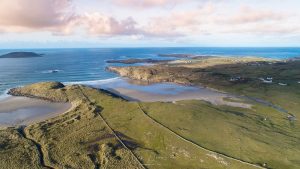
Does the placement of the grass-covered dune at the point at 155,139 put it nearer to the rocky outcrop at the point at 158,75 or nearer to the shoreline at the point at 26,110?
the shoreline at the point at 26,110

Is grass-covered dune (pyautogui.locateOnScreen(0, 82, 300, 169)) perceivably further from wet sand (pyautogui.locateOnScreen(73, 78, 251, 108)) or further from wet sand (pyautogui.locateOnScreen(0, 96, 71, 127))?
wet sand (pyautogui.locateOnScreen(73, 78, 251, 108))

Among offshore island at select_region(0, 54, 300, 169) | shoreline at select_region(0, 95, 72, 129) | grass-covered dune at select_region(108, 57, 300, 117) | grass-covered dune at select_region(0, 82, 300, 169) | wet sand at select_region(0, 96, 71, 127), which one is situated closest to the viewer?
grass-covered dune at select_region(0, 82, 300, 169)


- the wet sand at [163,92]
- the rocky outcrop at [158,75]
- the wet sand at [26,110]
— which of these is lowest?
the wet sand at [26,110]

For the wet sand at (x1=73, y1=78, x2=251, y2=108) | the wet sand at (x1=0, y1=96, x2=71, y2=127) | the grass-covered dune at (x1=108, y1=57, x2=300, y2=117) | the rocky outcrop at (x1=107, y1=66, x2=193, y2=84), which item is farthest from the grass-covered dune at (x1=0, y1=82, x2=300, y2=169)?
the rocky outcrop at (x1=107, y1=66, x2=193, y2=84)

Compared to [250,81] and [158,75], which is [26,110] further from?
[250,81]

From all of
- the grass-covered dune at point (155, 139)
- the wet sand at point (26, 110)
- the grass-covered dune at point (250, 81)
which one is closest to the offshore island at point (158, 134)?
the grass-covered dune at point (155, 139)
